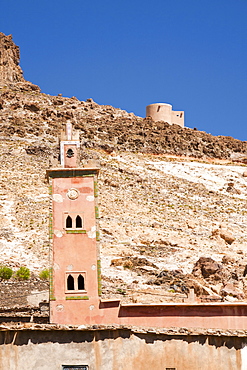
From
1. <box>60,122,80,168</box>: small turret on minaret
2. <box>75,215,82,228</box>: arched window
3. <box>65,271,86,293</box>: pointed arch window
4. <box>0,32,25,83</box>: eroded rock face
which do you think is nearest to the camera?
<box>65,271,86,293</box>: pointed arch window

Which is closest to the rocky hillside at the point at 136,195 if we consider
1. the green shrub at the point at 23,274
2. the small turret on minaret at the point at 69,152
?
the green shrub at the point at 23,274

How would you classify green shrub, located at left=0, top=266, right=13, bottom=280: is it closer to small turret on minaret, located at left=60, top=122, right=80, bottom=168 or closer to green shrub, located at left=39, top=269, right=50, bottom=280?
green shrub, located at left=39, top=269, right=50, bottom=280

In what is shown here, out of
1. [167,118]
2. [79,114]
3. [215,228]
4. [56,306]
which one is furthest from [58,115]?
[56,306]

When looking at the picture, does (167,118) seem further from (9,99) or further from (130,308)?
(130,308)

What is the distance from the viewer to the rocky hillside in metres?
41.9

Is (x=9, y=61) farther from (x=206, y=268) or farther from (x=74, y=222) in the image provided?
(x=74, y=222)

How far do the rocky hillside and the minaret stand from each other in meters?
2.37

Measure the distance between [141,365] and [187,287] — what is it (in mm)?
16992

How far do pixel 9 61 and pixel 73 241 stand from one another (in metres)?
71.2

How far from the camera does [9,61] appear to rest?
310ft

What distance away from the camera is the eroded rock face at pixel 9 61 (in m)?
93.2

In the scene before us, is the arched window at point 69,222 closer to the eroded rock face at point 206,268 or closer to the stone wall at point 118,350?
the stone wall at point 118,350

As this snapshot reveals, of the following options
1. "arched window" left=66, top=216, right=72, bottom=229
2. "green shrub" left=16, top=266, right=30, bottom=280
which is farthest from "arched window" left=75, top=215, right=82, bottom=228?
"green shrub" left=16, top=266, right=30, bottom=280

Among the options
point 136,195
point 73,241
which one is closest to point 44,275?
point 73,241
